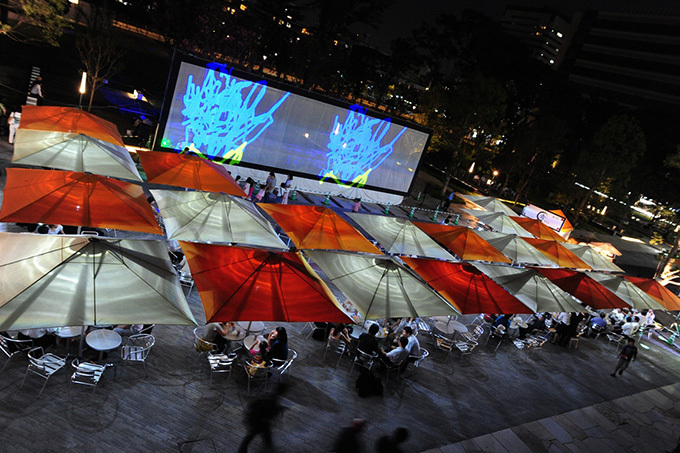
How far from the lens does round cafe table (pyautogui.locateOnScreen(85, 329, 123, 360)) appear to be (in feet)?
23.7

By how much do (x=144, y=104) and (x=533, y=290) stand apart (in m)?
24.6

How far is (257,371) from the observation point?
8.10m

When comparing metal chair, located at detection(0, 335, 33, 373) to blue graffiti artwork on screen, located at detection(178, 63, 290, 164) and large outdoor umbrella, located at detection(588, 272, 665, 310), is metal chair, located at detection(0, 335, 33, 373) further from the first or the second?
large outdoor umbrella, located at detection(588, 272, 665, 310)

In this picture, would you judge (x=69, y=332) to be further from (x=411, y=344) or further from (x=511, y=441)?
(x=511, y=441)

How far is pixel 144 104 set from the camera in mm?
26031

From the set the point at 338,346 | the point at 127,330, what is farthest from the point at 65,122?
the point at 338,346

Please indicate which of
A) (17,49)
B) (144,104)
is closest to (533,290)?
(144,104)

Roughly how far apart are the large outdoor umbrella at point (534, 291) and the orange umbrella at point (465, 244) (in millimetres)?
1604

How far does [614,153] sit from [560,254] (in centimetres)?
2388

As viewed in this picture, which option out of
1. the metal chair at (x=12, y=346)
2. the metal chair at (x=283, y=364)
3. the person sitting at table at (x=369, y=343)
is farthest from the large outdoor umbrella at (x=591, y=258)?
the metal chair at (x=12, y=346)

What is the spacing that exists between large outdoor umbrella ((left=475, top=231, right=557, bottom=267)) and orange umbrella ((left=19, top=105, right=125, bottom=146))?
13.9 metres

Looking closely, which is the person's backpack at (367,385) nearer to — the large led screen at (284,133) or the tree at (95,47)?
the large led screen at (284,133)

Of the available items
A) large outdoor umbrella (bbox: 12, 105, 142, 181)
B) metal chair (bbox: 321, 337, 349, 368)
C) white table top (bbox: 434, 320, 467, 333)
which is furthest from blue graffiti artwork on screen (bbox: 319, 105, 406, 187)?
metal chair (bbox: 321, 337, 349, 368)

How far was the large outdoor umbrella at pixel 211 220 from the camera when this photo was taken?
991 cm
